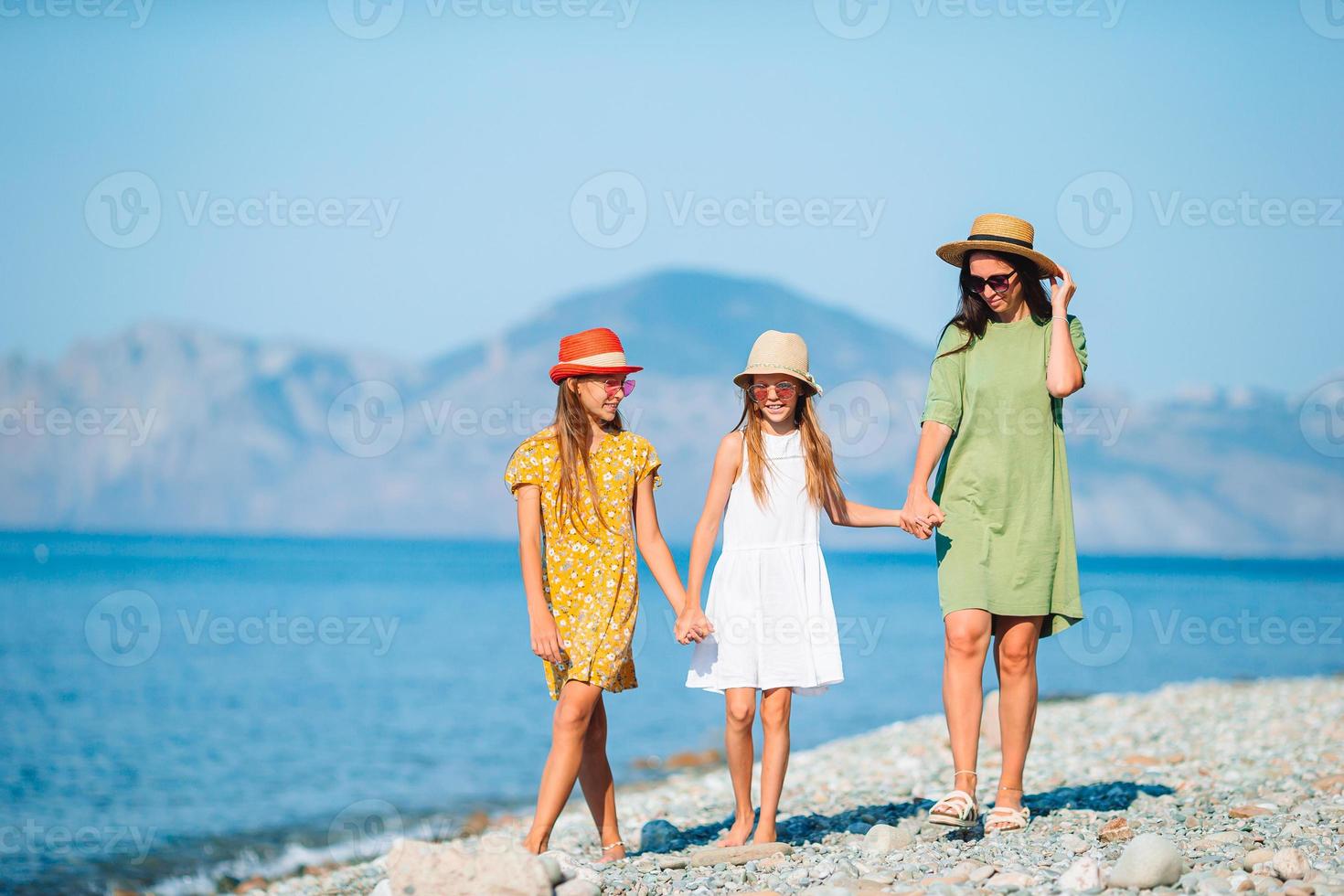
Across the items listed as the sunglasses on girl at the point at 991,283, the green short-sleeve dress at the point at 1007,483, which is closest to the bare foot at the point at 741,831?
the green short-sleeve dress at the point at 1007,483

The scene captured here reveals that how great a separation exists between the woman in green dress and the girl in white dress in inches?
14.0

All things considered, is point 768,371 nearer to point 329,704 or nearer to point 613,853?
point 613,853

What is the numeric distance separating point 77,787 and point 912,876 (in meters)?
11.5

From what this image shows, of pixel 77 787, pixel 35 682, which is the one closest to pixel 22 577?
pixel 35 682

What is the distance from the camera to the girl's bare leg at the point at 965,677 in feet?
18.4

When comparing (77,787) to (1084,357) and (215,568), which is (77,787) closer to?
(1084,357)

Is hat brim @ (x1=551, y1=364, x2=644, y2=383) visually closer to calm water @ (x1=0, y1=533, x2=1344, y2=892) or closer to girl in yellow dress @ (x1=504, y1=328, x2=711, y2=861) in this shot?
girl in yellow dress @ (x1=504, y1=328, x2=711, y2=861)

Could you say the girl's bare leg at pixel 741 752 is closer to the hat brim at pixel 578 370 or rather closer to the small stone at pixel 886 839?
the small stone at pixel 886 839

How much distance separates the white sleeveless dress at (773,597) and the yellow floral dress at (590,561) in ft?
1.37

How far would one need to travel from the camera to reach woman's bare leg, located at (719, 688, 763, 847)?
563cm

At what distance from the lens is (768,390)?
581 centimetres

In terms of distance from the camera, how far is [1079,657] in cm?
2758

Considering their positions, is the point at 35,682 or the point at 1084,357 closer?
the point at 1084,357

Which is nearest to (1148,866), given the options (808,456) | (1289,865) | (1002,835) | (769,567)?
(1289,865)
